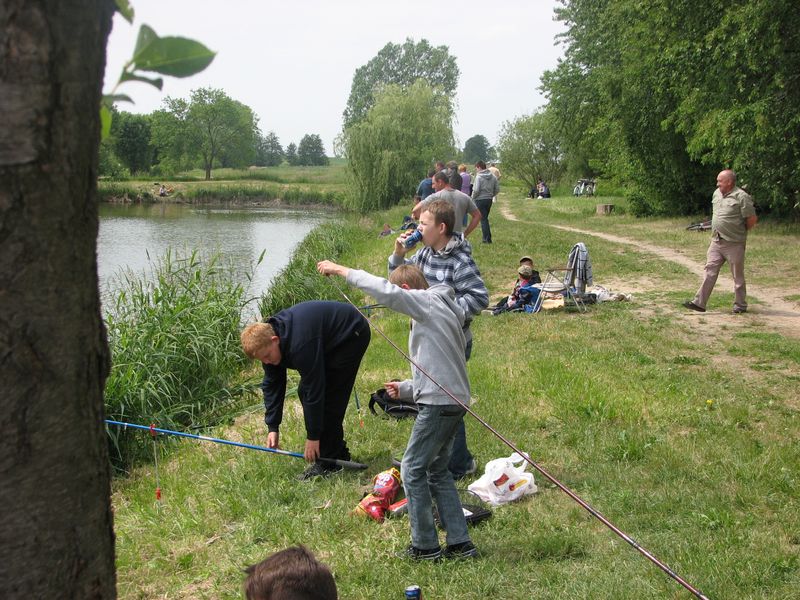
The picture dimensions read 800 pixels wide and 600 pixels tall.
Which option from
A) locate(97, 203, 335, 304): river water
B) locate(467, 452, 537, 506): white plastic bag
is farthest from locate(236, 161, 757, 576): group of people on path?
locate(97, 203, 335, 304): river water

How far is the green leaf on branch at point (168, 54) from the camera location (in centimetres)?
124

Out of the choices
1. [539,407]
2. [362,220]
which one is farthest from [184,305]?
[362,220]

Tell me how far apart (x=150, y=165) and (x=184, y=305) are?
Answer: 89.0 meters

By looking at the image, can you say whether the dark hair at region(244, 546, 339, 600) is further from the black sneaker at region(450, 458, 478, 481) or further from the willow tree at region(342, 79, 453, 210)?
the willow tree at region(342, 79, 453, 210)

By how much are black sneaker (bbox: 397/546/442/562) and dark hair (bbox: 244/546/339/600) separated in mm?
1978

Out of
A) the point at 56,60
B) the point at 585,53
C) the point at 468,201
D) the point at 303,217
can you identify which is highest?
the point at 585,53

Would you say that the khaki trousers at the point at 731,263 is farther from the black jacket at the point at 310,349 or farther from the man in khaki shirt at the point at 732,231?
the black jacket at the point at 310,349

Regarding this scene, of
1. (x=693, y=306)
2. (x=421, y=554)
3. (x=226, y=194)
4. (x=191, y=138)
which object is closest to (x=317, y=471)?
(x=421, y=554)

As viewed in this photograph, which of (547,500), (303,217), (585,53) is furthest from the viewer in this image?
(303,217)

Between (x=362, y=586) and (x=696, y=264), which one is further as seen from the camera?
(x=696, y=264)

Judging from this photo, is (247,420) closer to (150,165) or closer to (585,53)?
(585,53)

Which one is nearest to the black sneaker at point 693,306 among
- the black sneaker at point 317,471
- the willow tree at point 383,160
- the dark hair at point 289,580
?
the black sneaker at point 317,471

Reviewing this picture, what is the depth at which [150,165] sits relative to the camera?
94.5 metres

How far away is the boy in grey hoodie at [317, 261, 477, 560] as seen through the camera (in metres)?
4.28
